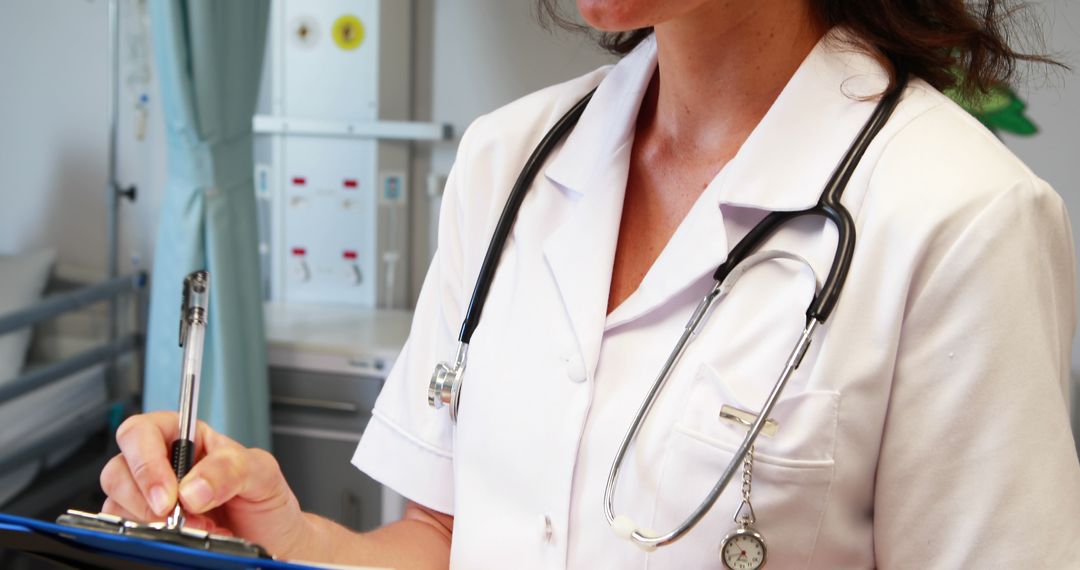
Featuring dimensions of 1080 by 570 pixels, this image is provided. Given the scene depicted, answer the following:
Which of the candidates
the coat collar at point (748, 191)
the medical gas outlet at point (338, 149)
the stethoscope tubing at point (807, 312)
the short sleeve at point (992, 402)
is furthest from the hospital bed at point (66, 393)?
the short sleeve at point (992, 402)

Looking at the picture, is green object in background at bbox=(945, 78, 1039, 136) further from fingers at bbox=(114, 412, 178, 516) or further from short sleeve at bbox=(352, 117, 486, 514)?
fingers at bbox=(114, 412, 178, 516)

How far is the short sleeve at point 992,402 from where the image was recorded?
2.40 ft

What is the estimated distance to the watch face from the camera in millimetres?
786

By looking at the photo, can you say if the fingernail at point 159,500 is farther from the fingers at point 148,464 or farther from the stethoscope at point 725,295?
the stethoscope at point 725,295

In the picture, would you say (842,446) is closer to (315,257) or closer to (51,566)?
(51,566)

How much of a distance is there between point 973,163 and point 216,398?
1.92 metres

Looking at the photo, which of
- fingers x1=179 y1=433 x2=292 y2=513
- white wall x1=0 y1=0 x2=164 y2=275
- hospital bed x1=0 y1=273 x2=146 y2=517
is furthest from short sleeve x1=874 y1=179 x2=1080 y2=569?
white wall x1=0 y1=0 x2=164 y2=275

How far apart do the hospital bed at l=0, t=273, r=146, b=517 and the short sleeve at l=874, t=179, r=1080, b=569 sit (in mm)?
1986

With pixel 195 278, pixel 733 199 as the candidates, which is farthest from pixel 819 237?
pixel 195 278

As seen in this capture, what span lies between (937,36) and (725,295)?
0.29 meters

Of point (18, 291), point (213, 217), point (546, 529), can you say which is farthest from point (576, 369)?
point (18, 291)

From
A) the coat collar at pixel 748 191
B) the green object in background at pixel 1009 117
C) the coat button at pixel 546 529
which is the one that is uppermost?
the green object in background at pixel 1009 117

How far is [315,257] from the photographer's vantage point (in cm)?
285

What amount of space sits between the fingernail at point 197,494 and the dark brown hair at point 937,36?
66 cm
